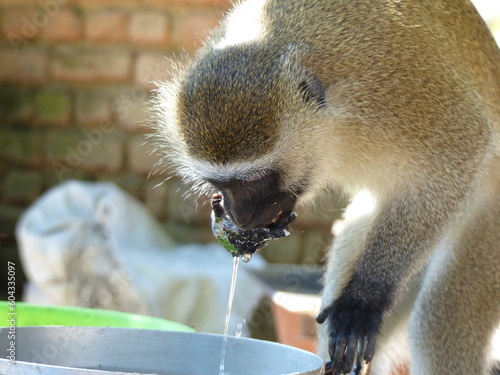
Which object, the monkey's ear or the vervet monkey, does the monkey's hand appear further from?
the monkey's ear

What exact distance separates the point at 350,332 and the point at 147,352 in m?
0.63

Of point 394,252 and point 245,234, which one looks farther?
point 394,252

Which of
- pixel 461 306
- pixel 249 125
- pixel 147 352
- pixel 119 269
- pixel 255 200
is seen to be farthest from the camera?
pixel 119 269

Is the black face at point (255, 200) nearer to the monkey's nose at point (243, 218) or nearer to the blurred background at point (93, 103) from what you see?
the monkey's nose at point (243, 218)

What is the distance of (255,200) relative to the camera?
84.9 inches

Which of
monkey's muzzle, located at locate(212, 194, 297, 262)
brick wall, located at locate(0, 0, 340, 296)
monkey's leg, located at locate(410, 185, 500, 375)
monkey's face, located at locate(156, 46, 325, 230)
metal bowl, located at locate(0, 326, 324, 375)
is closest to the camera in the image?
metal bowl, located at locate(0, 326, 324, 375)

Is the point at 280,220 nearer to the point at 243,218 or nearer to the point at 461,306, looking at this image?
the point at 243,218

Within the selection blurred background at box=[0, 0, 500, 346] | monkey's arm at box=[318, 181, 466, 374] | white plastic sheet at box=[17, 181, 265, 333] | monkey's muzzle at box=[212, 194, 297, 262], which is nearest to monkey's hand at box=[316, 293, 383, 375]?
monkey's arm at box=[318, 181, 466, 374]

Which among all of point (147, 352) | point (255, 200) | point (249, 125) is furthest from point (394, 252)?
point (147, 352)

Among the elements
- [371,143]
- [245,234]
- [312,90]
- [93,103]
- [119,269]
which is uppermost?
[312,90]

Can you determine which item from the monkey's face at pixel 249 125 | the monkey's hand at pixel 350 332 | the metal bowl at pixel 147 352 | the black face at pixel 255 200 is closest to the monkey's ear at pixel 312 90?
the monkey's face at pixel 249 125

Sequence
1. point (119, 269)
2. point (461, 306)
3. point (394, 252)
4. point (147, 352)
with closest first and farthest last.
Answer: point (147, 352) → point (394, 252) → point (461, 306) → point (119, 269)

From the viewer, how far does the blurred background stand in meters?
4.80

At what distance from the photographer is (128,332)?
1.68m
